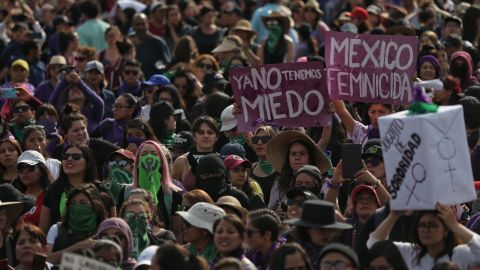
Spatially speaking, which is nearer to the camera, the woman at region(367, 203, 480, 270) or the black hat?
the black hat

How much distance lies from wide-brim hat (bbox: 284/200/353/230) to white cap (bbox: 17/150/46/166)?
142 inches

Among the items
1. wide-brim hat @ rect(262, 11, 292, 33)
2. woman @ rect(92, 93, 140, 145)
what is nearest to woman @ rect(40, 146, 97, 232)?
woman @ rect(92, 93, 140, 145)

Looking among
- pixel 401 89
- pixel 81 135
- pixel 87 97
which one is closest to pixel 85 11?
pixel 87 97

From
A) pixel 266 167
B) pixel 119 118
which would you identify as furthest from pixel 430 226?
pixel 119 118

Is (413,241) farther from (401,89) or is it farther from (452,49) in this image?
(452,49)

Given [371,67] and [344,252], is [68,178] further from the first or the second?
[344,252]

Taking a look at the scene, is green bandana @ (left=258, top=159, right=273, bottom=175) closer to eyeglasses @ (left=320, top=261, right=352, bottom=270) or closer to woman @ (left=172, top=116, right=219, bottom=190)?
woman @ (left=172, top=116, right=219, bottom=190)

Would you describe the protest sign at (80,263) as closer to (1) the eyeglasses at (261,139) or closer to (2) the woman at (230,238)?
(2) the woman at (230,238)

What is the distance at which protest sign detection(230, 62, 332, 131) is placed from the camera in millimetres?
14742

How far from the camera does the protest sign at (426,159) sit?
1098 cm

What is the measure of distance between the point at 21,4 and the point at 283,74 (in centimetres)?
1071

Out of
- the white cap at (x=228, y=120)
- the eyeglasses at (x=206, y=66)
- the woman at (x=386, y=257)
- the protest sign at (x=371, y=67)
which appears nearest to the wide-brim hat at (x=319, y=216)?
the woman at (x=386, y=257)

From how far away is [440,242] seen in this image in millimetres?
11070

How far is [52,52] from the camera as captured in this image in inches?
886
